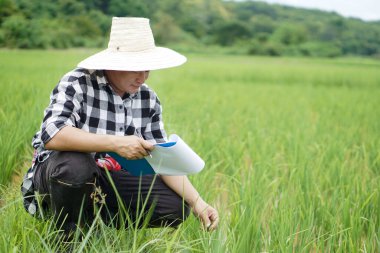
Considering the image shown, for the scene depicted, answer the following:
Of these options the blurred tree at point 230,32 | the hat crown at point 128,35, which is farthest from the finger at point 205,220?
the blurred tree at point 230,32

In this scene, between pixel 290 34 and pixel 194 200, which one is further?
pixel 290 34

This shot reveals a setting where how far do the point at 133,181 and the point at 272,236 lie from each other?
49 cm

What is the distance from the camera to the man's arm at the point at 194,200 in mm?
1543

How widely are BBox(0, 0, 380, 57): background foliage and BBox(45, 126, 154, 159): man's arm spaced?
6.89ft

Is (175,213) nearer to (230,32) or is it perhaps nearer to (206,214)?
(206,214)

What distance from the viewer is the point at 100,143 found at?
1361 millimetres

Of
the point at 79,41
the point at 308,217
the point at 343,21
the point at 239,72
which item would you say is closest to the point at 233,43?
the point at 343,21

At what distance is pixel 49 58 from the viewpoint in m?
5.56

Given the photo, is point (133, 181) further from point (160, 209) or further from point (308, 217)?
point (308, 217)

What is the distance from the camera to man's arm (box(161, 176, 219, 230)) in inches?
60.7

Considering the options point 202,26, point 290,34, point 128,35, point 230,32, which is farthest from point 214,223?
point 230,32

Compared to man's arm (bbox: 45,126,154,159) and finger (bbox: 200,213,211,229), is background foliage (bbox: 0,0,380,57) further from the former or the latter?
finger (bbox: 200,213,211,229)

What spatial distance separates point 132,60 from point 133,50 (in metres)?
0.09

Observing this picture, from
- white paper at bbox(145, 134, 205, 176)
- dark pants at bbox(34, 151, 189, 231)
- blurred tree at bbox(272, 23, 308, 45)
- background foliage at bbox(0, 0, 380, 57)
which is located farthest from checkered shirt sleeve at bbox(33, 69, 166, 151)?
blurred tree at bbox(272, 23, 308, 45)
